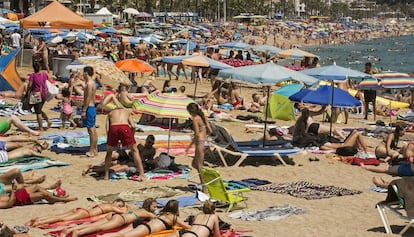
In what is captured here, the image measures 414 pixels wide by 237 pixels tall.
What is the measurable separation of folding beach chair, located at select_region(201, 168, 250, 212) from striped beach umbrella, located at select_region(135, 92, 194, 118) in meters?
2.07

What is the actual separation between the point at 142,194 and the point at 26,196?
4.97 feet

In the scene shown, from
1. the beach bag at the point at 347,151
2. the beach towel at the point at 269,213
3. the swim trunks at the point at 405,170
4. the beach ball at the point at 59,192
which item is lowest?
the beach bag at the point at 347,151

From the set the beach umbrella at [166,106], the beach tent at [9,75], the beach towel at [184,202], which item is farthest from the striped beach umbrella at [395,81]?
the beach tent at [9,75]

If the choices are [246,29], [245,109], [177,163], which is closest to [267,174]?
[177,163]

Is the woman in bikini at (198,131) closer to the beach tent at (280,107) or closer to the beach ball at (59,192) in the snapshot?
the beach ball at (59,192)

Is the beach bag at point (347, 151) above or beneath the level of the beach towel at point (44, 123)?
beneath

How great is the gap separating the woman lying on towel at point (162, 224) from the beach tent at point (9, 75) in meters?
6.50

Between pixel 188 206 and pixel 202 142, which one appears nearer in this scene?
pixel 188 206

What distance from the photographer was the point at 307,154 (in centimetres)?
1238

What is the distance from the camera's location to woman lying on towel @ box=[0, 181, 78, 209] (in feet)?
26.5

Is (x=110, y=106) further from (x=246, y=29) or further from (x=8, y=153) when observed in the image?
(x=246, y=29)

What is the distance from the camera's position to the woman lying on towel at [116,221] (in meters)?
6.84

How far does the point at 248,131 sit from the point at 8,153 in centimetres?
584

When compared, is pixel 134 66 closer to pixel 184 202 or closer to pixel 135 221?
pixel 184 202
